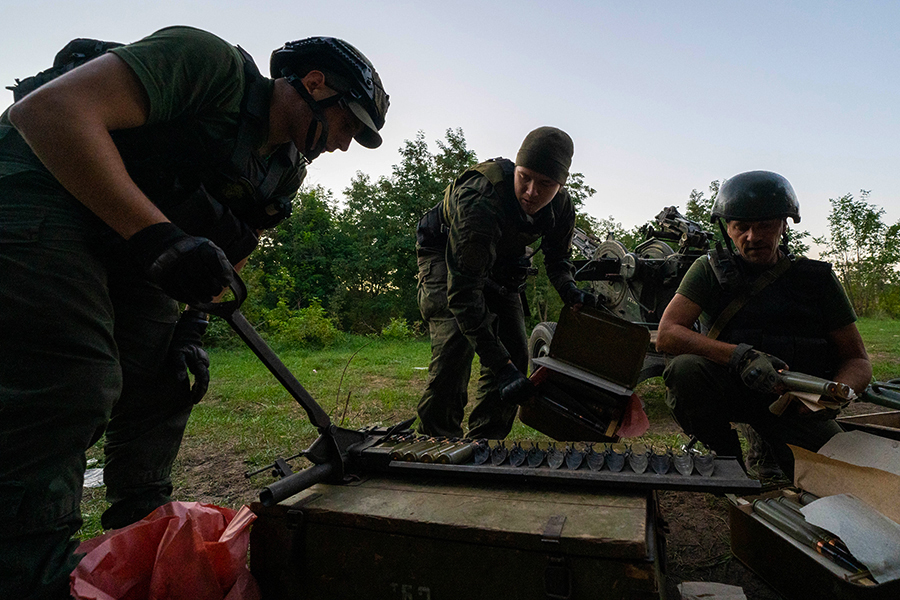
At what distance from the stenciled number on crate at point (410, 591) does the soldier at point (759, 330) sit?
179 centimetres

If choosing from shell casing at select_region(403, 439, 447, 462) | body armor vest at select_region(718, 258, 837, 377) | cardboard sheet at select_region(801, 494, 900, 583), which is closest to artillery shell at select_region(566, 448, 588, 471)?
shell casing at select_region(403, 439, 447, 462)

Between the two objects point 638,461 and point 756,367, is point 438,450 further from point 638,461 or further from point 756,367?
point 756,367

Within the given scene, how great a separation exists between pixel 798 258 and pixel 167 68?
301 cm

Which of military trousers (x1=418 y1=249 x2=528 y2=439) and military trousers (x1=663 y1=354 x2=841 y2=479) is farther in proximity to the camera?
military trousers (x1=418 y1=249 x2=528 y2=439)

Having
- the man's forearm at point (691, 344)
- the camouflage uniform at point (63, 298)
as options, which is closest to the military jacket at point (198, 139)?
the camouflage uniform at point (63, 298)

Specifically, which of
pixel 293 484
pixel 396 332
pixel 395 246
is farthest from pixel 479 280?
pixel 395 246

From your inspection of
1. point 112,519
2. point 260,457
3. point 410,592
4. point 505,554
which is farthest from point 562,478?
point 260,457

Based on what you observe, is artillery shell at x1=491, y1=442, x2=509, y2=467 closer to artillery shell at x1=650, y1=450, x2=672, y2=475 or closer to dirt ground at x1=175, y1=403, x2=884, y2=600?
artillery shell at x1=650, y1=450, x2=672, y2=475

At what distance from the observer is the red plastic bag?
1405 millimetres

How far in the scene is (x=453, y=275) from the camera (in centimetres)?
281

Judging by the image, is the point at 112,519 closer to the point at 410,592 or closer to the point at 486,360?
A: the point at 410,592

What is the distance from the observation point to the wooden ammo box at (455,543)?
51.2 inches

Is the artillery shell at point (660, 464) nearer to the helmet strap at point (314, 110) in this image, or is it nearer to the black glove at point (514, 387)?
the black glove at point (514, 387)

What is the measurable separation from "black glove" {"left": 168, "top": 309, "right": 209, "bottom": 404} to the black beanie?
74.2 inches
